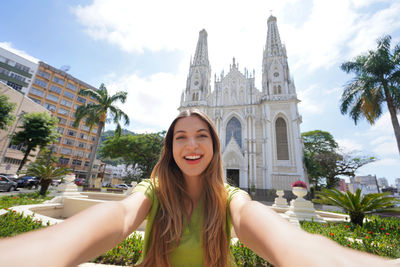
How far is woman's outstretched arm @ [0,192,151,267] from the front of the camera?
1.41 feet

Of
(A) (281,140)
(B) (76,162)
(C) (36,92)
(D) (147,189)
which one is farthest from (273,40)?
(B) (76,162)

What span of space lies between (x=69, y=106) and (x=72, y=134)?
5.80 meters

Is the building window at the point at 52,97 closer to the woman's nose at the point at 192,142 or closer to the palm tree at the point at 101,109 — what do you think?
the palm tree at the point at 101,109

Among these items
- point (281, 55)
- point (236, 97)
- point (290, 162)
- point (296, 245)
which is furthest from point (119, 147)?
point (281, 55)

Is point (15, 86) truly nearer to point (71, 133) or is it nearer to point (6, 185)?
point (71, 133)

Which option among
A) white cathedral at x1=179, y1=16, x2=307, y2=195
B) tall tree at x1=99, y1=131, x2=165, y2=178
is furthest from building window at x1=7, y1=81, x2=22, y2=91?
white cathedral at x1=179, y1=16, x2=307, y2=195

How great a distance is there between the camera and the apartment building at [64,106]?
3112 cm

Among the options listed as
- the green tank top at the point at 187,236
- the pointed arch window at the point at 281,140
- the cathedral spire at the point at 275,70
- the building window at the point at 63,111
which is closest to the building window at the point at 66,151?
the building window at the point at 63,111

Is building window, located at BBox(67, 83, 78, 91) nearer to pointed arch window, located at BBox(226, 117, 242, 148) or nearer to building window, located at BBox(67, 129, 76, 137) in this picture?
building window, located at BBox(67, 129, 76, 137)

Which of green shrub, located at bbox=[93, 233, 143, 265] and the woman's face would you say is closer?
the woman's face

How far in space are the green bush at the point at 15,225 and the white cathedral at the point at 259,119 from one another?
17392mm

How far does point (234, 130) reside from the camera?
21.9 meters

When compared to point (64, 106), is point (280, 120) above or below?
below

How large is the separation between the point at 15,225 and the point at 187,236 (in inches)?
144
